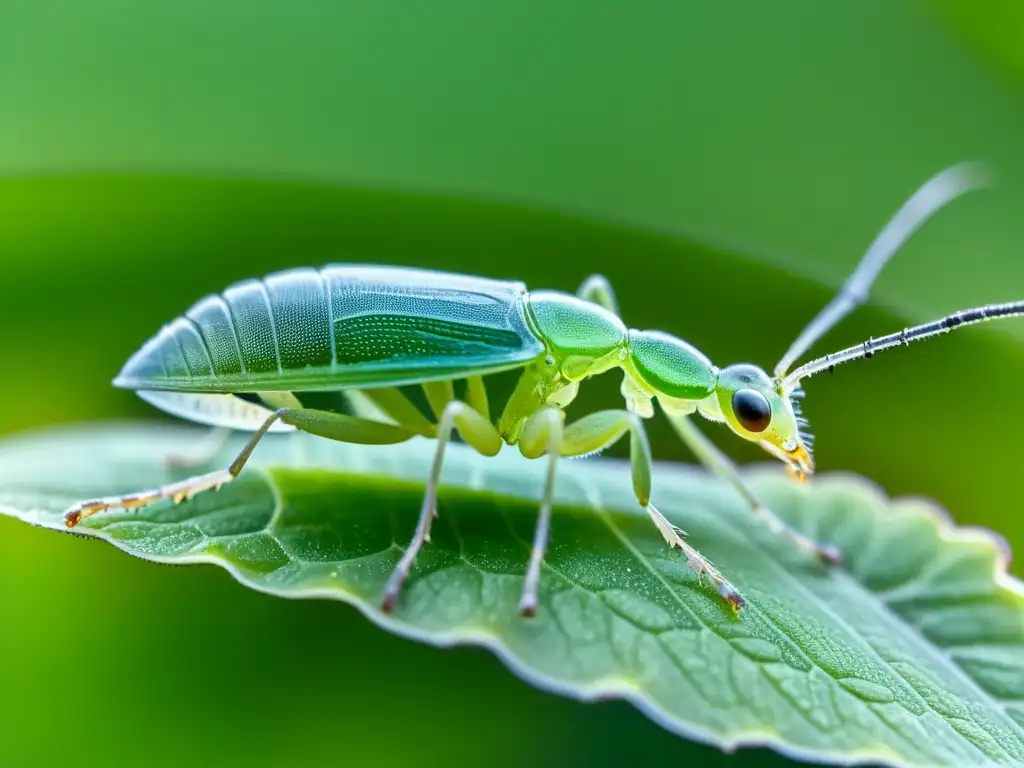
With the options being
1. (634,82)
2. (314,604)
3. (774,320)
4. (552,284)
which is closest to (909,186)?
(774,320)

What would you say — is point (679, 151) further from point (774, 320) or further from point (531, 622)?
point (531, 622)

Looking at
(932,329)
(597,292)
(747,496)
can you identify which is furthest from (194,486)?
(932,329)

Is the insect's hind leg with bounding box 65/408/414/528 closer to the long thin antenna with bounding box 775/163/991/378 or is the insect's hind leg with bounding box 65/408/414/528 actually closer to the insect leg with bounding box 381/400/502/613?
the insect leg with bounding box 381/400/502/613

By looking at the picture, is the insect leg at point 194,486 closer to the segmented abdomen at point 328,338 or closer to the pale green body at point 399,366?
the pale green body at point 399,366

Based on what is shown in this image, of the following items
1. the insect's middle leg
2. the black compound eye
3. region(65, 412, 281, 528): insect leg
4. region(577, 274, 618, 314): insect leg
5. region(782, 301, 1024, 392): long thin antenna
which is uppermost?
region(577, 274, 618, 314): insect leg

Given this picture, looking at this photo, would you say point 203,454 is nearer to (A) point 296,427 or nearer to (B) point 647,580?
(A) point 296,427

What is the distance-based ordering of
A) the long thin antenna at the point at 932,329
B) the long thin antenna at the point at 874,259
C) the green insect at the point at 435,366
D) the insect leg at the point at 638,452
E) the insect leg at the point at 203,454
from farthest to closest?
1. the insect leg at the point at 203,454
2. the long thin antenna at the point at 874,259
3. the green insect at the point at 435,366
4. the long thin antenna at the point at 932,329
5. the insect leg at the point at 638,452

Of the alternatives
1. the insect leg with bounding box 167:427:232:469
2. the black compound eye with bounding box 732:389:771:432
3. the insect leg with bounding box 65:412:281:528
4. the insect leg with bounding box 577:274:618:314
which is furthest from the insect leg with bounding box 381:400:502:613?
the insect leg with bounding box 167:427:232:469

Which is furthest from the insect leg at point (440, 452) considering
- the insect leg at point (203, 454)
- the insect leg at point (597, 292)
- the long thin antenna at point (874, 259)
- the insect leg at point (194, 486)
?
the insect leg at point (203, 454)
